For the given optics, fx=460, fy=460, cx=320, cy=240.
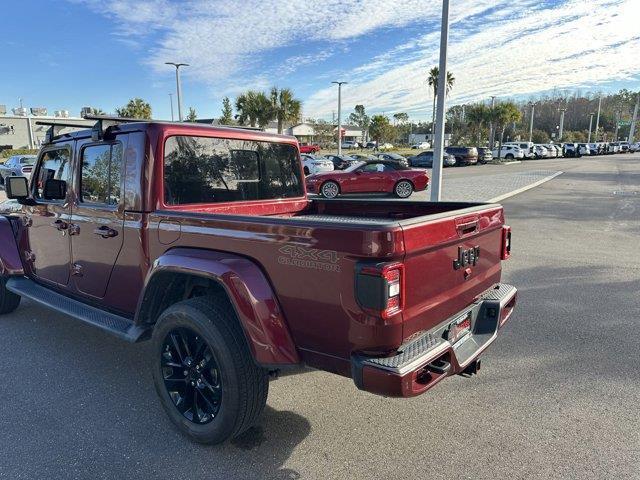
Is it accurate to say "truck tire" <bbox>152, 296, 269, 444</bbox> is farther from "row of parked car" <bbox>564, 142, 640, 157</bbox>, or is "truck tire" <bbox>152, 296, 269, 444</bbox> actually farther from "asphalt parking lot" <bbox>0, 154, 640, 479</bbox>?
"row of parked car" <bbox>564, 142, 640, 157</bbox>

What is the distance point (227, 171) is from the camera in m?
3.83

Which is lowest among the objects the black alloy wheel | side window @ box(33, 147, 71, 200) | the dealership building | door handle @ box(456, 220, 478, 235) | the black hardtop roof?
the black alloy wheel

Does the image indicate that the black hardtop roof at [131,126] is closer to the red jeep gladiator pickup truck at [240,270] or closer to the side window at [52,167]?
the red jeep gladiator pickup truck at [240,270]

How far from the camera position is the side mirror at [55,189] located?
405 centimetres

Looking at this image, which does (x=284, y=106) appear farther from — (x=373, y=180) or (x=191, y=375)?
Answer: (x=191, y=375)

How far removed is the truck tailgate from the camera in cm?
239

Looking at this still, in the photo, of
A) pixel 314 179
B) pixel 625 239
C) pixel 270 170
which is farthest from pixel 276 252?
pixel 314 179

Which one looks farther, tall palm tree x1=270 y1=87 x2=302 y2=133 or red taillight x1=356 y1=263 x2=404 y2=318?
tall palm tree x1=270 y1=87 x2=302 y2=133

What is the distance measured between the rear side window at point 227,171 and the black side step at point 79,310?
96 cm

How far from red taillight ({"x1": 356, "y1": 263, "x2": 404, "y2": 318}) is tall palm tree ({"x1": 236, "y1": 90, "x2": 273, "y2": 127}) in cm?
4223

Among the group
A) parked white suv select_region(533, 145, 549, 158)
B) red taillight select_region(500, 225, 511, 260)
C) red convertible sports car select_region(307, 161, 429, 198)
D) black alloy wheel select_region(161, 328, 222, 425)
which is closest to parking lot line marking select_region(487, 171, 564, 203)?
red convertible sports car select_region(307, 161, 429, 198)

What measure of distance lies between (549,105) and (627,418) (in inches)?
5564

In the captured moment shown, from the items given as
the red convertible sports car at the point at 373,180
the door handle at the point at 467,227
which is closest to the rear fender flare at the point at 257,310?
the door handle at the point at 467,227

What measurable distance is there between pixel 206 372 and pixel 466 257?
1.80m
